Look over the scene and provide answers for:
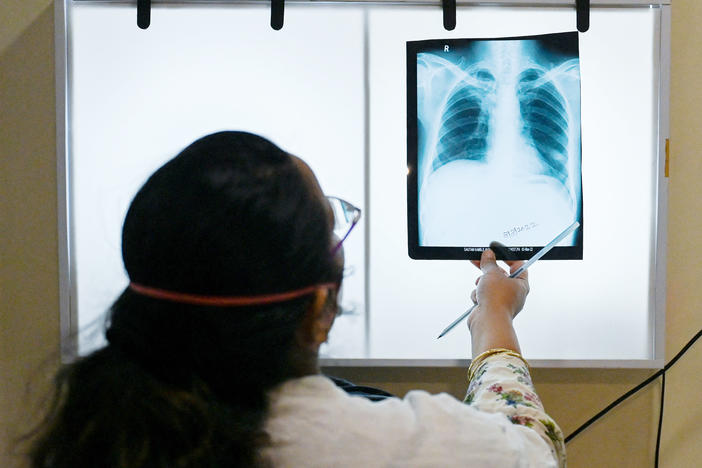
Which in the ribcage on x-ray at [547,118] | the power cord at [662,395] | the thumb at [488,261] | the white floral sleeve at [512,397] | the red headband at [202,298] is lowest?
the power cord at [662,395]

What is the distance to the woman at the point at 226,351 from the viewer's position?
575mm

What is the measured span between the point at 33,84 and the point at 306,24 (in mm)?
509

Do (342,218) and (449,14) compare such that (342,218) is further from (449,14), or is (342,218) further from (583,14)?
(583,14)

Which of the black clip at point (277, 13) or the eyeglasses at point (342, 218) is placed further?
the black clip at point (277, 13)

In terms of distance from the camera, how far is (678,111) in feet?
3.85

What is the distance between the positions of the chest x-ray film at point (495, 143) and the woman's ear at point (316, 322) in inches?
19.4

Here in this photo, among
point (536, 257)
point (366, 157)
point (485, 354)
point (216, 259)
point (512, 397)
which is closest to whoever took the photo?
point (216, 259)

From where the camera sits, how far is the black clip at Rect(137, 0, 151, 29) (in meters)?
1.14

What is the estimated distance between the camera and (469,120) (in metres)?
1.12

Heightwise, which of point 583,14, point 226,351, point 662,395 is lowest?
point 662,395

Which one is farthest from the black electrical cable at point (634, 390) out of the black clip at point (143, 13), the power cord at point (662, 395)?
the black clip at point (143, 13)

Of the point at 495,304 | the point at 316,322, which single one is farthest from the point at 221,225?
the point at 495,304

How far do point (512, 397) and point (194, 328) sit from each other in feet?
1.43

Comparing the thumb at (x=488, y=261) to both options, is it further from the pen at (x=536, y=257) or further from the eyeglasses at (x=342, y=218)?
the eyeglasses at (x=342, y=218)
